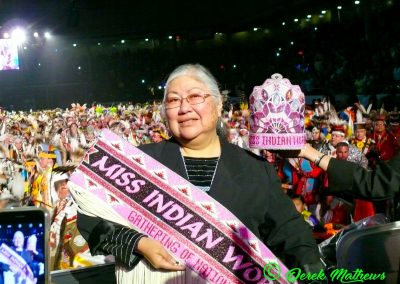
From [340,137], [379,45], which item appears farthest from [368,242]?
[379,45]

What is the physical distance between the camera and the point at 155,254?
1797mm

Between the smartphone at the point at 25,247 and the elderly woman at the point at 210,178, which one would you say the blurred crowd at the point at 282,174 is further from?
the smartphone at the point at 25,247

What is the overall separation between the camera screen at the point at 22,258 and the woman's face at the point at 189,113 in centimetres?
67

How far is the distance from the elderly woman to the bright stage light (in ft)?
114

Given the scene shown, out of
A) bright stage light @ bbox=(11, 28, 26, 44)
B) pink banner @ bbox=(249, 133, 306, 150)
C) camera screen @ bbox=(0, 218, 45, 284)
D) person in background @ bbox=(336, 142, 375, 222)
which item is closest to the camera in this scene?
camera screen @ bbox=(0, 218, 45, 284)

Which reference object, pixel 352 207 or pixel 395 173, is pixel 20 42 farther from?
pixel 395 173

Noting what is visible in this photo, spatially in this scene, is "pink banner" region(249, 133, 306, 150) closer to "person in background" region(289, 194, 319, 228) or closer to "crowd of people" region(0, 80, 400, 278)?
"crowd of people" region(0, 80, 400, 278)

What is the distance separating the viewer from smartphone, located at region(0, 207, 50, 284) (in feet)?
4.87

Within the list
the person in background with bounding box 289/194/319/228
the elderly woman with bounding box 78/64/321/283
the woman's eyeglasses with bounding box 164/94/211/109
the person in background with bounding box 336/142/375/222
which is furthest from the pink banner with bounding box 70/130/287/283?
the person in background with bounding box 289/194/319/228

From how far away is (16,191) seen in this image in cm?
625

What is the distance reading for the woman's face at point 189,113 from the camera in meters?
1.98

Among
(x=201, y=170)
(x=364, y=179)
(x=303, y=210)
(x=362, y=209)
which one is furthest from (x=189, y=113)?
(x=303, y=210)

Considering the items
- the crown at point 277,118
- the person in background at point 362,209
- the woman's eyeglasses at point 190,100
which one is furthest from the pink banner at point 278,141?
the person in background at point 362,209

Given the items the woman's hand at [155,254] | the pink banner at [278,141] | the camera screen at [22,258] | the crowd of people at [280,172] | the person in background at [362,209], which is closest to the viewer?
the camera screen at [22,258]
